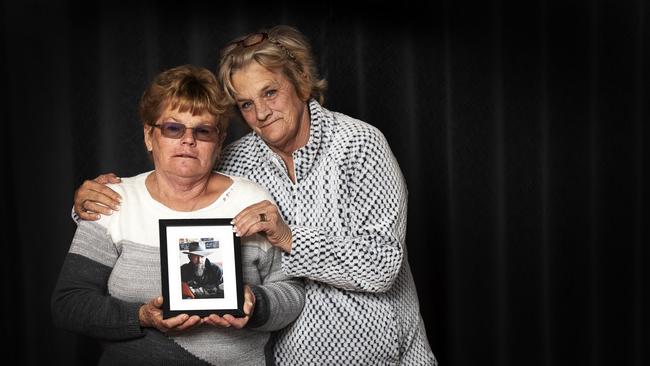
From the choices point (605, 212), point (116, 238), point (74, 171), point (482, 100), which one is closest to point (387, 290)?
point (116, 238)

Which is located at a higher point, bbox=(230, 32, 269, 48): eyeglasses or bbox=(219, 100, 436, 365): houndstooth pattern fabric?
bbox=(230, 32, 269, 48): eyeglasses

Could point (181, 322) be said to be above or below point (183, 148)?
below

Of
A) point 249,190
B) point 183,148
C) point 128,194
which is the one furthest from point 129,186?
point 249,190

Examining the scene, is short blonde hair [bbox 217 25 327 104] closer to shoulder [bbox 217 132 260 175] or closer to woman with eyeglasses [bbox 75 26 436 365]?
woman with eyeglasses [bbox 75 26 436 365]

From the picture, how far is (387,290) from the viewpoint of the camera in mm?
2258

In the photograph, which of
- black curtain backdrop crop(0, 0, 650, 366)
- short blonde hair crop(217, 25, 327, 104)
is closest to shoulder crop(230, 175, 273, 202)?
short blonde hair crop(217, 25, 327, 104)

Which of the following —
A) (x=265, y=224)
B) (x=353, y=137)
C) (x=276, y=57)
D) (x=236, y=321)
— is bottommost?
(x=236, y=321)

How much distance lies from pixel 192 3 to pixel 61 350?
1.49 m

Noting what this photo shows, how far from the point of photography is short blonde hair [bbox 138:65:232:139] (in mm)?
2045

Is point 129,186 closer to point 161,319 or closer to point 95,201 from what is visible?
point 95,201

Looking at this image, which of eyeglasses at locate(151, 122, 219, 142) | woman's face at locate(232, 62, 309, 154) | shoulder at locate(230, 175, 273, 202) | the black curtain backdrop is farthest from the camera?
the black curtain backdrop

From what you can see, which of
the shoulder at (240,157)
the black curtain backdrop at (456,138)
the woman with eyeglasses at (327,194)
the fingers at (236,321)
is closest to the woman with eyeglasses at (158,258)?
the fingers at (236,321)

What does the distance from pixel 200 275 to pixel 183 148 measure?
338 millimetres

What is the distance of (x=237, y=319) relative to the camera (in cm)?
196
